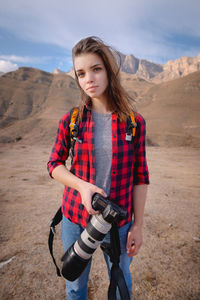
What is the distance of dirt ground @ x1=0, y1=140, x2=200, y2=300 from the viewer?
1.93 meters

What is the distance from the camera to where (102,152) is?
1.21 m

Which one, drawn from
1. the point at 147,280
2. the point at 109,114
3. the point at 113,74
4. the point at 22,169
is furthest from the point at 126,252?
the point at 22,169

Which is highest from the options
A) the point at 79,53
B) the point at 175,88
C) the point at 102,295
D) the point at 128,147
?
the point at 175,88

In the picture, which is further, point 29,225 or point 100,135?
point 29,225

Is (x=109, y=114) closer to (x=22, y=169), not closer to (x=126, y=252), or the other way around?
(x=126, y=252)

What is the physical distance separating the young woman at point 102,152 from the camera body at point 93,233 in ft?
0.55

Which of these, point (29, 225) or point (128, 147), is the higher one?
point (128, 147)

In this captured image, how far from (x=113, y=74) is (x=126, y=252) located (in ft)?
4.33

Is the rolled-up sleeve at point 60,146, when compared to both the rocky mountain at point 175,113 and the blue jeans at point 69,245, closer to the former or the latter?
the blue jeans at point 69,245

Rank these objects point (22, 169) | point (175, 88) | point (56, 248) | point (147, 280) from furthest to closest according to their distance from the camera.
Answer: point (175, 88) < point (22, 169) < point (56, 248) < point (147, 280)

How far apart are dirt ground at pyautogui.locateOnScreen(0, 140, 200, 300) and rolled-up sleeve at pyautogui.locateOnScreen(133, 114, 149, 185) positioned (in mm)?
1480

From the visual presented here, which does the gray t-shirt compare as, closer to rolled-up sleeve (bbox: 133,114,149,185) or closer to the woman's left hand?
rolled-up sleeve (bbox: 133,114,149,185)

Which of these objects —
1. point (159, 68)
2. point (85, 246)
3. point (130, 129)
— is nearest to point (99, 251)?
point (85, 246)

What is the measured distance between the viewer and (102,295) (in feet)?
6.18
